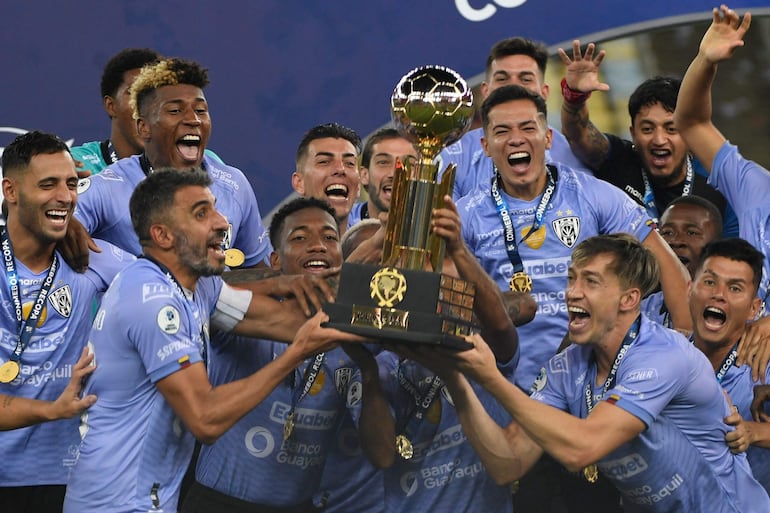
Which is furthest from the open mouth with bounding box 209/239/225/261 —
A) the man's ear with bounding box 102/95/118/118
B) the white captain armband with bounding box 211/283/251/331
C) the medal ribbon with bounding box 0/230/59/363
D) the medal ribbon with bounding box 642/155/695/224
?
the medal ribbon with bounding box 642/155/695/224

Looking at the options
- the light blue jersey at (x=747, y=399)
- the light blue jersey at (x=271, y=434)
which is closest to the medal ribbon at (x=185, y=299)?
the light blue jersey at (x=271, y=434)

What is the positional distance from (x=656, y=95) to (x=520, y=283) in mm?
1311

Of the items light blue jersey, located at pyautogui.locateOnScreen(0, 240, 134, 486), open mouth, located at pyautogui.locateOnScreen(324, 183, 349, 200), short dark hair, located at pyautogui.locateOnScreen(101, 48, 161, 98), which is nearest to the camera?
light blue jersey, located at pyautogui.locateOnScreen(0, 240, 134, 486)

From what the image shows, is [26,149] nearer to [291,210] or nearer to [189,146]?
[189,146]

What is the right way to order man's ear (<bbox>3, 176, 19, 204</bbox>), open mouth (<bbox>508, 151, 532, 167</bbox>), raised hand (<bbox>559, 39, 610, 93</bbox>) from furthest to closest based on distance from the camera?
raised hand (<bbox>559, 39, 610, 93</bbox>)
open mouth (<bbox>508, 151, 532, 167</bbox>)
man's ear (<bbox>3, 176, 19, 204</bbox>)

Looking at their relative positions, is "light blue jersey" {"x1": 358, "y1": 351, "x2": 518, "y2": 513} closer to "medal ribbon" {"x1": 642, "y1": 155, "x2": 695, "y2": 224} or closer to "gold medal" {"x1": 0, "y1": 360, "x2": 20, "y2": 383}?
"gold medal" {"x1": 0, "y1": 360, "x2": 20, "y2": 383}

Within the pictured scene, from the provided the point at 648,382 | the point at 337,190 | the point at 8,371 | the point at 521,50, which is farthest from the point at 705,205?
the point at 8,371

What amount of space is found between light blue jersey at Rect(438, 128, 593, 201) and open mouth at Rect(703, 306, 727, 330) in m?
1.02

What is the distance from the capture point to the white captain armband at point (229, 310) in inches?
184

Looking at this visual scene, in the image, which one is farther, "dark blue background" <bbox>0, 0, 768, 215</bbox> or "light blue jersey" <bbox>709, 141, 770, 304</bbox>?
"dark blue background" <bbox>0, 0, 768, 215</bbox>

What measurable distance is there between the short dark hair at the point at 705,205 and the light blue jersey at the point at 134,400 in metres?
2.38

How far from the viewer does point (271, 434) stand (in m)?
4.92

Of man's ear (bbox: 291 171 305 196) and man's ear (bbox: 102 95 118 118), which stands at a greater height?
man's ear (bbox: 102 95 118 118)

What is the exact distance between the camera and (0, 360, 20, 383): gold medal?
481 centimetres
